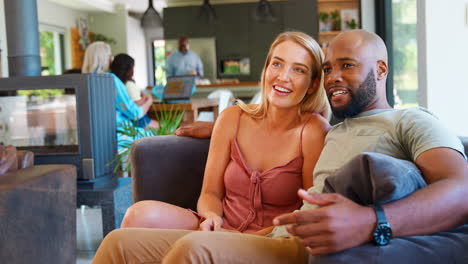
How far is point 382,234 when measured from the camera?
1.04 m

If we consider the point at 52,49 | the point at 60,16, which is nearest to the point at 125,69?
the point at 52,49

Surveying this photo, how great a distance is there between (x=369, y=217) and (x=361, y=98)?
54cm

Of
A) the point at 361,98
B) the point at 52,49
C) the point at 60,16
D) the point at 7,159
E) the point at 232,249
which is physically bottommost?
the point at 232,249

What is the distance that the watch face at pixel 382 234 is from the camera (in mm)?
1031

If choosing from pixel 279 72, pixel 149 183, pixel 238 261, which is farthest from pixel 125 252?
pixel 279 72

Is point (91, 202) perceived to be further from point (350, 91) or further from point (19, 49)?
point (350, 91)

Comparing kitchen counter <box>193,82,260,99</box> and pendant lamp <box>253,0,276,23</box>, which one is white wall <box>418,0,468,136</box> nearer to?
kitchen counter <box>193,82,260,99</box>

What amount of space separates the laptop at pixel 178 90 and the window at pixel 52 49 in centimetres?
507

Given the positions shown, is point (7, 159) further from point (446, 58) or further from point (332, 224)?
point (446, 58)

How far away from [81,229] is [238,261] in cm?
266

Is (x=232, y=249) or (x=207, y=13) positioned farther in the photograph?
(x=207, y=13)

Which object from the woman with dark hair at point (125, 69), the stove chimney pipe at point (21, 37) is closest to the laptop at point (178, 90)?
the woman with dark hair at point (125, 69)

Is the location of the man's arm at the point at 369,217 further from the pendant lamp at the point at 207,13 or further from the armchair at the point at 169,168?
the pendant lamp at the point at 207,13

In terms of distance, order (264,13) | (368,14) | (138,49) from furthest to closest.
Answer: (138,49) < (264,13) < (368,14)
